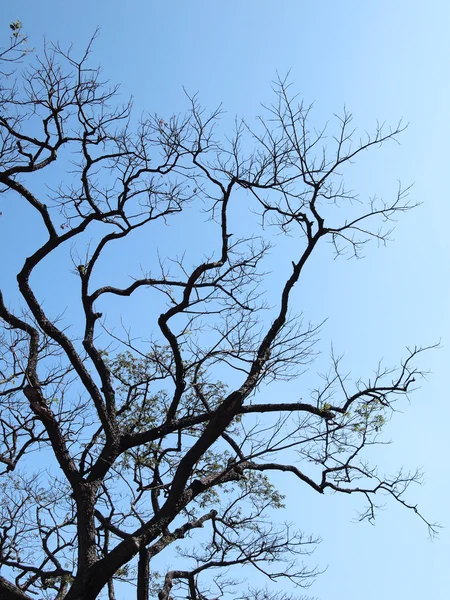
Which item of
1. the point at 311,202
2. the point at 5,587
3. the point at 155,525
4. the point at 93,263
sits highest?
the point at 311,202

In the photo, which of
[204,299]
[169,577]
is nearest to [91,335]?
[204,299]

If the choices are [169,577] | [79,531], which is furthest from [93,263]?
[169,577]

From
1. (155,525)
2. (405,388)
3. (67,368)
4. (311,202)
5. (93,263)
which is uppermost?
(311,202)

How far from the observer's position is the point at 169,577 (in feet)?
30.0

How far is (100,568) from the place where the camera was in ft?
22.7

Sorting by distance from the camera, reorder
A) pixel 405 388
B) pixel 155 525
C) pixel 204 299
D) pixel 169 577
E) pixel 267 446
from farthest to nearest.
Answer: pixel 169 577, pixel 204 299, pixel 405 388, pixel 155 525, pixel 267 446

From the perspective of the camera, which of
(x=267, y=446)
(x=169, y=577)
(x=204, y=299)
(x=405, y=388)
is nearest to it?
(x=267, y=446)

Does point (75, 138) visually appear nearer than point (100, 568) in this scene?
No

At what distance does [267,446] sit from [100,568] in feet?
7.81

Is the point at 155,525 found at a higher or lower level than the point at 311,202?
lower

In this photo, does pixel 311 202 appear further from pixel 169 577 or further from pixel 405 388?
pixel 169 577

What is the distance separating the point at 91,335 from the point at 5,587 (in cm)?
335

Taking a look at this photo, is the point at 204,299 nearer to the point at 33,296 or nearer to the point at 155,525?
the point at 33,296

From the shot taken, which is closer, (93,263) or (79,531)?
(79,531)
